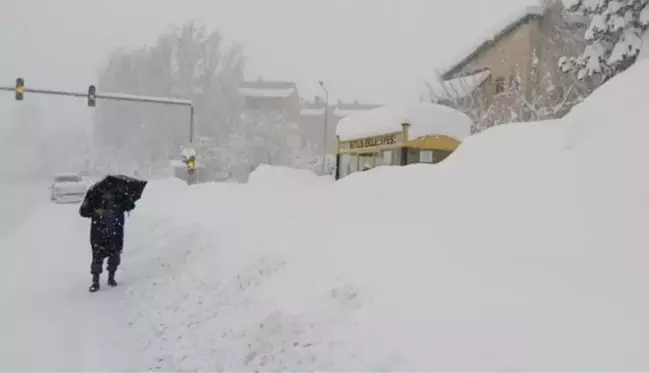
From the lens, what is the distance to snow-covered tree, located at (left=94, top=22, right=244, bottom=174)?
5094 centimetres

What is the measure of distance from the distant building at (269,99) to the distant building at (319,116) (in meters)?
1.44

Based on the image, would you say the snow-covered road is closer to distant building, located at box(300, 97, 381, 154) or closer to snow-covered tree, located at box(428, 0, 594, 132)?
snow-covered tree, located at box(428, 0, 594, 132)

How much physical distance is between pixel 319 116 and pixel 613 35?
46.9 meters

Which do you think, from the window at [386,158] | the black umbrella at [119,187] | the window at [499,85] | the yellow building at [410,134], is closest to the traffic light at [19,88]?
the yellow building at [410,134]

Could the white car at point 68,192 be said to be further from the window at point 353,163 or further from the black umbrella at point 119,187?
the black umbrella at point 119,187

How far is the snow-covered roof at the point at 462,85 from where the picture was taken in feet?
96.1

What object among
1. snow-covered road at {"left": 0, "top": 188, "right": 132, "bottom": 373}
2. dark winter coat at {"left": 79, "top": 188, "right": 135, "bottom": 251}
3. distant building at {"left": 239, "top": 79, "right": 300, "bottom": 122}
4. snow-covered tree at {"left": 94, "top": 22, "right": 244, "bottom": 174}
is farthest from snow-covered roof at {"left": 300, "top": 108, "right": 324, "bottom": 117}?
dark winter coat at {"left": 79, "top": 188, "right": 135, "bottom": 251}

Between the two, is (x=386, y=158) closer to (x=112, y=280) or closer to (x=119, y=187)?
(x=119, y=187)

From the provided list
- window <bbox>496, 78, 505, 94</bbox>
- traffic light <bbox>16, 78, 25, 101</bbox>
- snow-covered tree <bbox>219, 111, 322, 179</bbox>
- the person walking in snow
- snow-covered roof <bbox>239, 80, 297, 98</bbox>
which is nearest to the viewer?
the person walking in snow

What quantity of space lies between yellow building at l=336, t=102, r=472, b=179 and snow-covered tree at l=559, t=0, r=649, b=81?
15.1ft

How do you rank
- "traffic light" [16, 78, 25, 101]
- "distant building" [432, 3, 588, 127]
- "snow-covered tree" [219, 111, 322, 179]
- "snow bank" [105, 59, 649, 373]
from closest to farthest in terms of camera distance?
1. "snow bank" [105, 59, 649, 373]
2. "distant building" [432, 3, 588, 127]
3. "traffic light" [16, 78, 25, 101]
4. "snow-covered tree" [219, 111, 322, 179]

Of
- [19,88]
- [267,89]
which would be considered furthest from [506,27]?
[267,89]

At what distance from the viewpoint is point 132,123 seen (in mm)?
51938

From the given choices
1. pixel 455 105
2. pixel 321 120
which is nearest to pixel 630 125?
pixel 455 105
